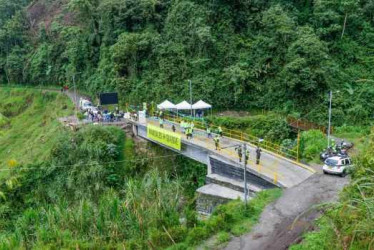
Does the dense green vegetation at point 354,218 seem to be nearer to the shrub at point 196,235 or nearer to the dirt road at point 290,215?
the dirt road at point 290,215

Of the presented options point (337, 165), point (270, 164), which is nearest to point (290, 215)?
point (337, 165)

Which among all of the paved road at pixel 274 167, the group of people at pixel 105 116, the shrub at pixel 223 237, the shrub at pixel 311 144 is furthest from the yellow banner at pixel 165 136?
the shrub at pixel 223 237

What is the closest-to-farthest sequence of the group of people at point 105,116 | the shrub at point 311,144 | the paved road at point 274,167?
the paved road at point 274,167, the shrub at point 311,144, the group of people at point 105,116

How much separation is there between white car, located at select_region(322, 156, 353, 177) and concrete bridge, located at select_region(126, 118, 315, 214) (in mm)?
1239

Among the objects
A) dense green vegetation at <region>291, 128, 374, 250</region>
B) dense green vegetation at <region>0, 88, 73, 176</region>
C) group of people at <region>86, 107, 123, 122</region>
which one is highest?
dense green vegetation at <region>291, 128, 374, 250</region>

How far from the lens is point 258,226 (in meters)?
18.8

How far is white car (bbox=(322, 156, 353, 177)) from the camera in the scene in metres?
22.5

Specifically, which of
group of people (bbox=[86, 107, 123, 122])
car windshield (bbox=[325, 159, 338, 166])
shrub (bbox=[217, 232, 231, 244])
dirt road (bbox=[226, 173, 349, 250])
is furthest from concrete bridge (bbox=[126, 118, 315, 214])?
group of people (bbox=[86, 107, 123, 122])

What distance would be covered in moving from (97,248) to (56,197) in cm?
1422

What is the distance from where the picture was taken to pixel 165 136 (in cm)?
3189

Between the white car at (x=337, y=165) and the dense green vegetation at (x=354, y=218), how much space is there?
662cm

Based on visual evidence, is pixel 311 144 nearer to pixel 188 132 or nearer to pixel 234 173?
pixel 234 173

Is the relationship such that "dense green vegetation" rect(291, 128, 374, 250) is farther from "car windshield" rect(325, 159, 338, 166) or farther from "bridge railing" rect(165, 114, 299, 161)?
"bridge railing" rect(165, 114, 299, 161)

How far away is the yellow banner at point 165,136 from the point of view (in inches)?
1211
